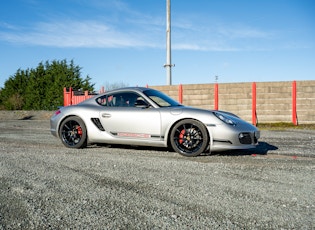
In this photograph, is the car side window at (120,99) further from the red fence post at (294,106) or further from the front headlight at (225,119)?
the red fence post at (294,106)

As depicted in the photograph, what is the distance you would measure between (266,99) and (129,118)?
10.8 meters

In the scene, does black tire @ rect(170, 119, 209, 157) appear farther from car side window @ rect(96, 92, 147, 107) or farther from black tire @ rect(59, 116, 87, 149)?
black tire @ rect(59, 116, 87, 149)

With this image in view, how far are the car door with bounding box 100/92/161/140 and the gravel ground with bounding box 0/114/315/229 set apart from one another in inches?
23.1

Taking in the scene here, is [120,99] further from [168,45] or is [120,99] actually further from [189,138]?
[168,45]

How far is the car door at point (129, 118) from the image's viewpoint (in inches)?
232

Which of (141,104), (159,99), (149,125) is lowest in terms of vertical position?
(149,125)

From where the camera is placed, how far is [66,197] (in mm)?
3039

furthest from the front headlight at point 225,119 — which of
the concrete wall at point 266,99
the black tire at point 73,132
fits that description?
the concrete wall at point 266,99

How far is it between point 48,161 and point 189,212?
9.77 feet

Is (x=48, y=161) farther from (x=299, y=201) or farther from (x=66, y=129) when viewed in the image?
(x=299, y=201)

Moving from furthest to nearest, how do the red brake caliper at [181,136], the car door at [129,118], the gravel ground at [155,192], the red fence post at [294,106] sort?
the red fence post at [294,106]
the car door at [129,118]
the red brake caliper at [181,136]
the gravel ground at [155,192]

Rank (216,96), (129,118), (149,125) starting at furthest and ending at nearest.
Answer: (216,96) < (129,118) < (149,125)

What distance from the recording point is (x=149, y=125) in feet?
19.3

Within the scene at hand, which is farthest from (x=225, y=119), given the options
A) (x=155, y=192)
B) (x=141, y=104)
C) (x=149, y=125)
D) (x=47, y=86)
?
(x=47, y=86)
